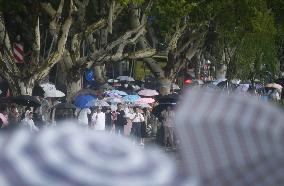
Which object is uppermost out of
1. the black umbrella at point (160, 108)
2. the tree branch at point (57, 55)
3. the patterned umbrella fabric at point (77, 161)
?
the tree branch at point (57, 55)

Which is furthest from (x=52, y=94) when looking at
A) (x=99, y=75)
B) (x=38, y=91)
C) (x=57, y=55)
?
(x=99, y=75)

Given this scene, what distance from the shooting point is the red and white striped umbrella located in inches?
56.2

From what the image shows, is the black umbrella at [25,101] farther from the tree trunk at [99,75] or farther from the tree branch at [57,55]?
the tree trunk at [99,75]

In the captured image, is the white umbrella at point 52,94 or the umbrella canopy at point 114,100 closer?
the umbrella canopy at point 114,100

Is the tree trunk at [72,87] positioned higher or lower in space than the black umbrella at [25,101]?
higher

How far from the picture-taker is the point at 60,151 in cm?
132

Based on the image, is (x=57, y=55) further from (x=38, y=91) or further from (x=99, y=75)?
(x=99, y=75)

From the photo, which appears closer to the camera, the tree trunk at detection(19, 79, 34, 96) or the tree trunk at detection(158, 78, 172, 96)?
the tree trunk at detection(19, 79, 34, 96)

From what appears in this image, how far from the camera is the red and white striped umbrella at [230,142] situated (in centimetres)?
143

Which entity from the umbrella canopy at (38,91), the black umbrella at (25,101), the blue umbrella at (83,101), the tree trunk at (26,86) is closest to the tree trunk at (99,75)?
the umbrella canopy at (38,91)

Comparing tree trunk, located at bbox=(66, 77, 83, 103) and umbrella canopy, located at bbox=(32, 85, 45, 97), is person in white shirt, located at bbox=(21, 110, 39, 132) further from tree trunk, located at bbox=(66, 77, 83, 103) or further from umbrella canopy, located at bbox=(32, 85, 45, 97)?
tree trunk, located at bbox=(66, 77, 83, 103)

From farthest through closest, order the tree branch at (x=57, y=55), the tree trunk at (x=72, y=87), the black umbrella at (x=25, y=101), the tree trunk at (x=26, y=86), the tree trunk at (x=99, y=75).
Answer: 1. the tree trunk at (x=99, y=75)
2. the tree trunk at (x=72, y=87)
3. the tree branch at (x=57, y=55)
4. the tree trunk at (x=26, y=86)
5. the black umbrella at (x=25, y=101)

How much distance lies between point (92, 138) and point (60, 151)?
0.19ft

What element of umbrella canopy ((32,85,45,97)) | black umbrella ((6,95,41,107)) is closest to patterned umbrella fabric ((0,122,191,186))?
black umbrella ((6,95,41,107))
